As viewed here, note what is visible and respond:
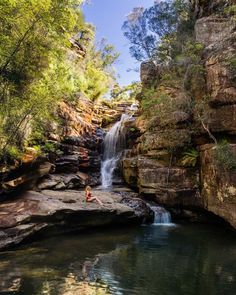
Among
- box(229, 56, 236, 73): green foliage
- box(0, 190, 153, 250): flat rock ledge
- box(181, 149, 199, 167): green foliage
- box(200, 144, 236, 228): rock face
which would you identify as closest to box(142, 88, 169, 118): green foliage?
box(181, 149, 199, 167): green foliage

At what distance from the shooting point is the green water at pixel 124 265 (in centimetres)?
859

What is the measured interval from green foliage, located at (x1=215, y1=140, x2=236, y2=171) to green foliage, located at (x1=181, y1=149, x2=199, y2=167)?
2.85 m

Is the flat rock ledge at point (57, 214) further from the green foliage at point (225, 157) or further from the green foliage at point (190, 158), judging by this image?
the green foliage at point (225, 157)

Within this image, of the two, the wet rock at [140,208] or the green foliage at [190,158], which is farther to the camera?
the green foliage at [190,158]

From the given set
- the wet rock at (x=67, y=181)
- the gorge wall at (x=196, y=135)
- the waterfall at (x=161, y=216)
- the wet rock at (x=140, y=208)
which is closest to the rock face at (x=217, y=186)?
the gorge wall at (x=196, y=135)

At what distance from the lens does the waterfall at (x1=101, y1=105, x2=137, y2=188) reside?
902 inches

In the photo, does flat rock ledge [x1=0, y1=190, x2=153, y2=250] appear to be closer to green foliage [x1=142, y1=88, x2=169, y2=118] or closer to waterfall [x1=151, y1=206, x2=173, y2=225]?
waterfall [x1=151, y1=206, x2=173, y2=225]

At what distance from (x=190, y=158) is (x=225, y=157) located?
11.6ft

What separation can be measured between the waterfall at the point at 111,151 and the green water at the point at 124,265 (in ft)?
26.1

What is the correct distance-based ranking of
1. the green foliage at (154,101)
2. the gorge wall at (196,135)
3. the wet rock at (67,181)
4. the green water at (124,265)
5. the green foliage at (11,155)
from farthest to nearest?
the wet rock at (67,181)
the green foliage at (154,101)
the gorge wall at (196,135)
the green foliage at (11,155)
the green water at (124,265)

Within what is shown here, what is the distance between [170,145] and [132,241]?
6.82 m

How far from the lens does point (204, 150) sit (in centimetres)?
1688

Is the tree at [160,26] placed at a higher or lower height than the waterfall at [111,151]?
higher

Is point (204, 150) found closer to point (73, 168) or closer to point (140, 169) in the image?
point (140, 169)
